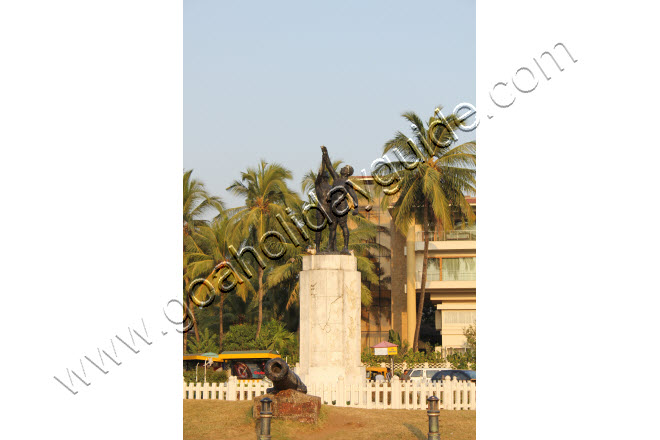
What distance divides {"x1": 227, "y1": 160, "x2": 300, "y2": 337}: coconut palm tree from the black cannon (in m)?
22.7

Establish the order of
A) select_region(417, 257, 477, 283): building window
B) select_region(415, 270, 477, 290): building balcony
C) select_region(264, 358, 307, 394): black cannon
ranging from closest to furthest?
select_region(264, 358, 307, 394): black cannon
select_region(415, 270, 477, 290): building balcony
select_region(417, 257, 477, 283): building window

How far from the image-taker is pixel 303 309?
1745 centimetres

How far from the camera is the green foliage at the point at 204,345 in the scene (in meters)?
35.9

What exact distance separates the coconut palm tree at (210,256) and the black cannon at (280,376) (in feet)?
71.6

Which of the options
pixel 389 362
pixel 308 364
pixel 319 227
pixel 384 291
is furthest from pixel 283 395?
pixel 384 291

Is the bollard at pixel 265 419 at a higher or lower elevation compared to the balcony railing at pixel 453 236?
lower

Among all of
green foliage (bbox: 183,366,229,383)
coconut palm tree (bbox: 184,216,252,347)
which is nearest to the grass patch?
green foliage (bbox: 183,366,229,383)

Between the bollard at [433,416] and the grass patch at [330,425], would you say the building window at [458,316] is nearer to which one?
the grass patch at [330,425]

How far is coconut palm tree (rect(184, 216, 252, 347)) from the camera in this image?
35.4 meters

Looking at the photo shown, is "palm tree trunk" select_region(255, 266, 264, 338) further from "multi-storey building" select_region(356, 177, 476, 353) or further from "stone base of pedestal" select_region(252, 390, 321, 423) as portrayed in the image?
"stone base of pedestal" select_region(252, 390, 321, 423)

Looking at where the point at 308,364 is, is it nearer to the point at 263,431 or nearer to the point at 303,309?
the point at 303,309

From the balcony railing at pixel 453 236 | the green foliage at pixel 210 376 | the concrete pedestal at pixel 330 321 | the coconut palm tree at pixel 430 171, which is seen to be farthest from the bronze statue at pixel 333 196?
the balcony railing at pixel 453 236

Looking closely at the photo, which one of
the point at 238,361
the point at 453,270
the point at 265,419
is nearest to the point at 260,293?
the point at 238,361

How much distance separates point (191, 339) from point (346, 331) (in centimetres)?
2167
